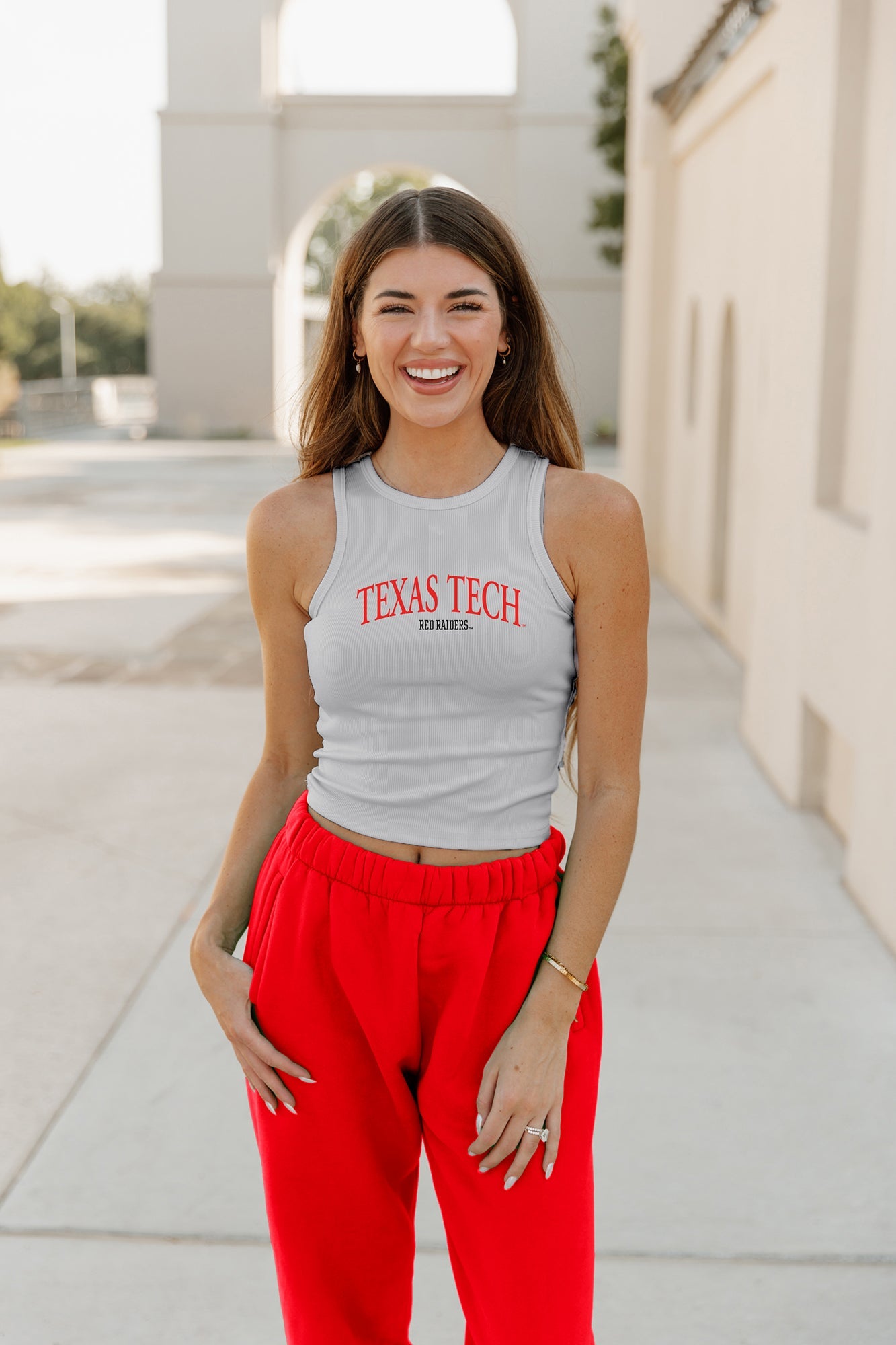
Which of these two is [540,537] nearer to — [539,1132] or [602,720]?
[602,720]

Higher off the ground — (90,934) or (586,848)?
(586,848)

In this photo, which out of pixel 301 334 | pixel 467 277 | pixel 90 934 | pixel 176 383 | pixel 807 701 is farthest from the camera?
pixel 301 334

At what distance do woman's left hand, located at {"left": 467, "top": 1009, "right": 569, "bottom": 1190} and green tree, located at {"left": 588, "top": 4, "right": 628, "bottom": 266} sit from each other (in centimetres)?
2631

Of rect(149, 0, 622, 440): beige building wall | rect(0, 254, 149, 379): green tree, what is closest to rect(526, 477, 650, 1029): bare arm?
rect(149, 0, 622, 440): beige building wall

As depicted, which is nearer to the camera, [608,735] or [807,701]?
[608,735]

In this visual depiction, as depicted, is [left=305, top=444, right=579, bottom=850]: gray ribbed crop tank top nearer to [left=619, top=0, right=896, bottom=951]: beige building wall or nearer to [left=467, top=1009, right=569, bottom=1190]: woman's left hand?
[left=467, top=1009, right=569, bottom=1190]: woman's left hand

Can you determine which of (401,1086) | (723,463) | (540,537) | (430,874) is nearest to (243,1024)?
(401,1086)

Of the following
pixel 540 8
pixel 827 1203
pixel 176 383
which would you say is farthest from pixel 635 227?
pixel 176 383

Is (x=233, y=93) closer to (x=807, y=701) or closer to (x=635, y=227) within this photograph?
(x=635, y=227)

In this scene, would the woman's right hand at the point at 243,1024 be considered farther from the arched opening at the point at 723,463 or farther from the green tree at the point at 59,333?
the green tree at the point at 59,333

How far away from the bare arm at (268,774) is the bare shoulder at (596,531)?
0.32 m

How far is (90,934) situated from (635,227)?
11.0m

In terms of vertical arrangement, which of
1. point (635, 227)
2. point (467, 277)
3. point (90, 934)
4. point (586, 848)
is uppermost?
point (635, 227)

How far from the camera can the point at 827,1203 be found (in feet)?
9.41
